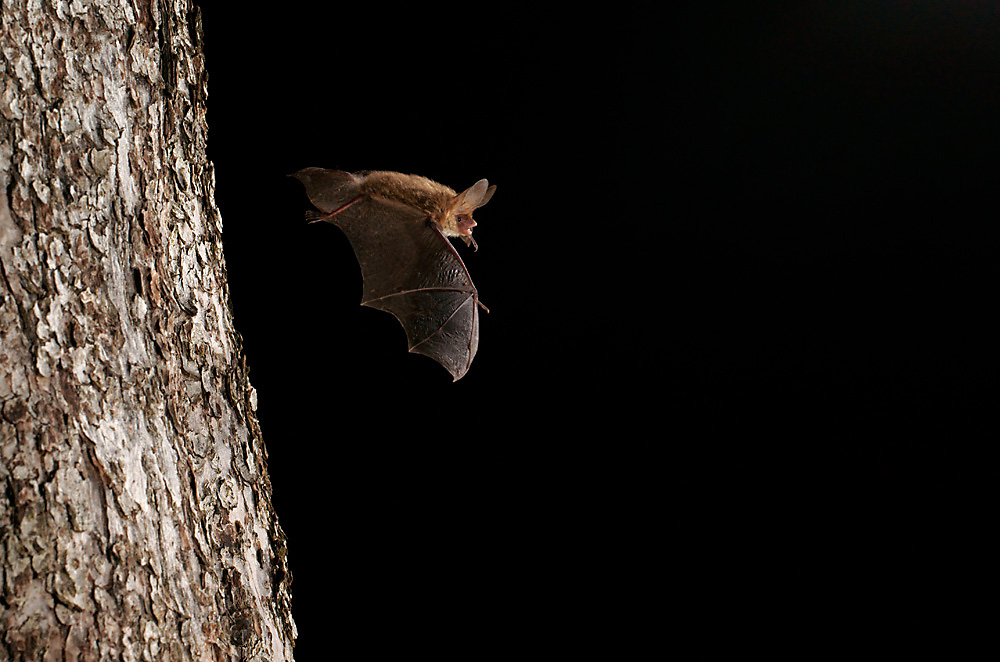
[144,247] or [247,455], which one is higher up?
[144,247]

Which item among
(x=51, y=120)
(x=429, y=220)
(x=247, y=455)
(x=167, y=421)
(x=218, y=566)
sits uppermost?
(x=51, y=120)

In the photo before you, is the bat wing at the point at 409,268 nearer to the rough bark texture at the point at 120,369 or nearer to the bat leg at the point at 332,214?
the bat leg at the point at 332,214

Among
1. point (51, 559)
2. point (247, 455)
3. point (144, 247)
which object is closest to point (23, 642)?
point (51, 559)

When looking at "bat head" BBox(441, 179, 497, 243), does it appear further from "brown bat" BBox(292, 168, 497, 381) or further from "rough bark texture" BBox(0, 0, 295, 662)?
"rough bark texture" BBox(0, 0, 295, 662)

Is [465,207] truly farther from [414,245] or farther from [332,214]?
[332,214]

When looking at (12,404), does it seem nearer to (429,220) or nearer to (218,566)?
(218,566)

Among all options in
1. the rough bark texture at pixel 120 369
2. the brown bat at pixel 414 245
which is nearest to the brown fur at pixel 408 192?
the brown bat at pixel 414 245

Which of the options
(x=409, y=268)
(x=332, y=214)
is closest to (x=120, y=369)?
(x=332, y=214)
